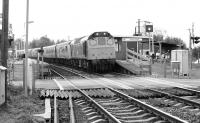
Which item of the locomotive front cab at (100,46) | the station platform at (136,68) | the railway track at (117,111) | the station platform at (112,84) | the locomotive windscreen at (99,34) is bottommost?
the railway track at (117,111)

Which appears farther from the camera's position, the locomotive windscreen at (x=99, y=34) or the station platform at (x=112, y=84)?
the locomotive windscreen at (x=99, y=34)

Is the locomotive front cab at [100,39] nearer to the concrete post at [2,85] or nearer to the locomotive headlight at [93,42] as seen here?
the locomotive headlight at [93,42]

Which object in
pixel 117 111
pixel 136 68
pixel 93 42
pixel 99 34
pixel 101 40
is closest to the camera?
pixel 117 111

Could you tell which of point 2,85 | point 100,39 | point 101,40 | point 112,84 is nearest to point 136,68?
point 101,40

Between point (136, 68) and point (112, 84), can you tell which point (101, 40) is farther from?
point (112, 84)

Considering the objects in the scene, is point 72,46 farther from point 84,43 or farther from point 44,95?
point 44,95

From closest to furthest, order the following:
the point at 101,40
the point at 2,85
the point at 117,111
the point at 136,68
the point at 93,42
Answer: the point at 2,85 → the point at 117,111 → the point at 136,68 → the point at 93,42 → the point at 101,40

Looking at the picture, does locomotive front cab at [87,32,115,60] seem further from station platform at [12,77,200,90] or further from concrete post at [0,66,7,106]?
concrete post at [0,66,7,106]

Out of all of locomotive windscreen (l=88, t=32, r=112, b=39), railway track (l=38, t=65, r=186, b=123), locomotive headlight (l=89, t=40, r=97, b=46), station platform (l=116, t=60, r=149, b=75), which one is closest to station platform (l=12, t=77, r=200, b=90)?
railway track (l=38, t=65, r=186, b=123)

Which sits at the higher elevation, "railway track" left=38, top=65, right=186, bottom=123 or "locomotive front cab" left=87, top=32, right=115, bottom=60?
"locomotive front cab" left=87, top=32, right=115, bottom=60

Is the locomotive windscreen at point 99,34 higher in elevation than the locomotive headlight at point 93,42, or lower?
higher

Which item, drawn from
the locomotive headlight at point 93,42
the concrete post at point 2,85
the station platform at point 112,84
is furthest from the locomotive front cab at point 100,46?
the concrete post at point 2,85

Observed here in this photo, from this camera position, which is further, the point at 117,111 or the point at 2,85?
the point at 117,111

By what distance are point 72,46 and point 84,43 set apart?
5853mm
